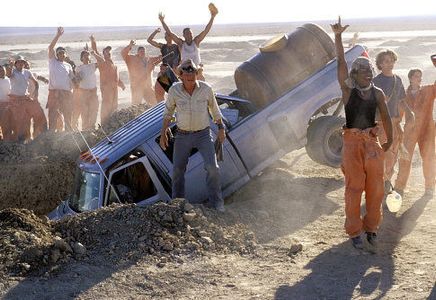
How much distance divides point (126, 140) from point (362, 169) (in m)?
3.27

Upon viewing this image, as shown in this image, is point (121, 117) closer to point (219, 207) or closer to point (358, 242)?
point (219, 207)

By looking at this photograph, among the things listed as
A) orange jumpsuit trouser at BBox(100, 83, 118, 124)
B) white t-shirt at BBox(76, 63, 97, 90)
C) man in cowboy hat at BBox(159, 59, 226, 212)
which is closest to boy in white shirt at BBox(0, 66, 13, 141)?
white t-shirt at BBox(76, 63, 97, 90)

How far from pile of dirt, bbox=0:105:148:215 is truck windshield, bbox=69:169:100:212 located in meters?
3.01

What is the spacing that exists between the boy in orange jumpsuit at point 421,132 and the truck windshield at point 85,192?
399 cm

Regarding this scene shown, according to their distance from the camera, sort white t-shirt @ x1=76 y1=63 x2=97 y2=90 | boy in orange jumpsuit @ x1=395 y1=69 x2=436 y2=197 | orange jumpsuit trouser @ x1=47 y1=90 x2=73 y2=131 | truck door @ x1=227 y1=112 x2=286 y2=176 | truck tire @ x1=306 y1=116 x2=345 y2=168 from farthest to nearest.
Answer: white t-shirt @ x1=76 y1=63 x2=97 y2=90, orange jumpsuit trouser @ x1=47 y1=90 x2=73 y2=131, truck tire @ x1=306 y1=116 x2=345 y2=168, truck door @ x1=227 y1=112 x2=286 y2=176, boy in orange jumpsuit @ x1=395 y1=69 x2=436 y2=197

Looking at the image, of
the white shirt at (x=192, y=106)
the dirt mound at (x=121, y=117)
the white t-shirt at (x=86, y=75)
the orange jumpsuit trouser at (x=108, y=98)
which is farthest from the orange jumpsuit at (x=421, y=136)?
the orange jumpsuit trouser at (x=108, y=98)

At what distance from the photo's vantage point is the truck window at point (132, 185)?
842cm

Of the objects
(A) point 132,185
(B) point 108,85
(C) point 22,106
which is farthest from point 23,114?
(A) point 132,185

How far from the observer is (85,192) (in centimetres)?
863

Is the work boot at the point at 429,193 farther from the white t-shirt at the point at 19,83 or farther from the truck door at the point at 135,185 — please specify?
the white t-shirt at the point at 19,83

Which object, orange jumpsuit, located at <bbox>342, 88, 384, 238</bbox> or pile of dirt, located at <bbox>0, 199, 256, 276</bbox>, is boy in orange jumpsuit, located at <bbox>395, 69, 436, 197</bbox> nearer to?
orange jumpsuit, located at <bbox>342, 88, 384, 238</bbox>

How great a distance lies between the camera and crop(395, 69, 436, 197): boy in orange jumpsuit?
8.94 meters

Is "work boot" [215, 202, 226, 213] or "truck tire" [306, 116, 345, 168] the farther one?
"truck tire" [306, 116, 345, 168]

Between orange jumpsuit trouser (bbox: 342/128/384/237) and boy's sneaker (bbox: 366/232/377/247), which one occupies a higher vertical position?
orange jumpsuit trouser (bbox: 342/128/384/237)
